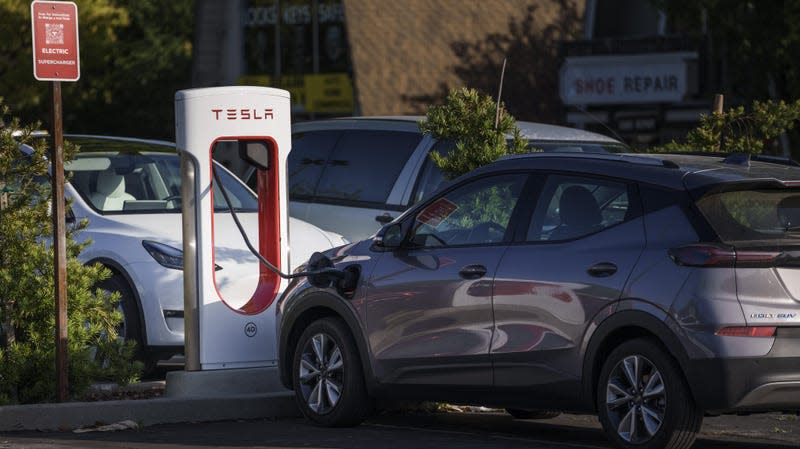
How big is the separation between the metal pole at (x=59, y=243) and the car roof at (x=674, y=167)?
257cm

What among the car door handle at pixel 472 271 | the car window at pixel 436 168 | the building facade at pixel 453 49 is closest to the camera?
the car door handle at pixel 472 271

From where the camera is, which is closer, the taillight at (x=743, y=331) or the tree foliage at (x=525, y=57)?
the taillight at (x=743, y=331)

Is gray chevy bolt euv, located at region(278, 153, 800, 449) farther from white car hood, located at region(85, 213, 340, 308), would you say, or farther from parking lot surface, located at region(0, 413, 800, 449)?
white car hood, located at region(85, 213, 340, 308)

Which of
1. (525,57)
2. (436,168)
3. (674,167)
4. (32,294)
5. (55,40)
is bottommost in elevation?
(32,294)

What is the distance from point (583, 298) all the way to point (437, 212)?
1.38 metres

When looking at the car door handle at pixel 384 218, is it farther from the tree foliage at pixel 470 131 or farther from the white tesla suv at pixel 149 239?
the tree foliage at pixel 470 131

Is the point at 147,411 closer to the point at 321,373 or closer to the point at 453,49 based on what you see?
the point at 321,373

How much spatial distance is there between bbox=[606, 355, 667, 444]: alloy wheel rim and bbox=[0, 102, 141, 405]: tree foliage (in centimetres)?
356

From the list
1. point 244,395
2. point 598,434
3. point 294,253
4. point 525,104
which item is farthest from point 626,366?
point 525,104

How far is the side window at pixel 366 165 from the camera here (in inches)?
487

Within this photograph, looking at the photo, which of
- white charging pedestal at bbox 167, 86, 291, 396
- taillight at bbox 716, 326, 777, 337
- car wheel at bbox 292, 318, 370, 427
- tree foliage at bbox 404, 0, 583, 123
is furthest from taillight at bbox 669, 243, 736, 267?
tree foliage at bbox 404, 0, 583, 123

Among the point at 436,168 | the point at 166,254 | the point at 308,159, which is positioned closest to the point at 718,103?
the point at 436,168

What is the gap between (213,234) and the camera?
1012 centimetres

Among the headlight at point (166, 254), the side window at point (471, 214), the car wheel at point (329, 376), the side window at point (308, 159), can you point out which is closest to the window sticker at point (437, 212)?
the side window at point (471, 214)
